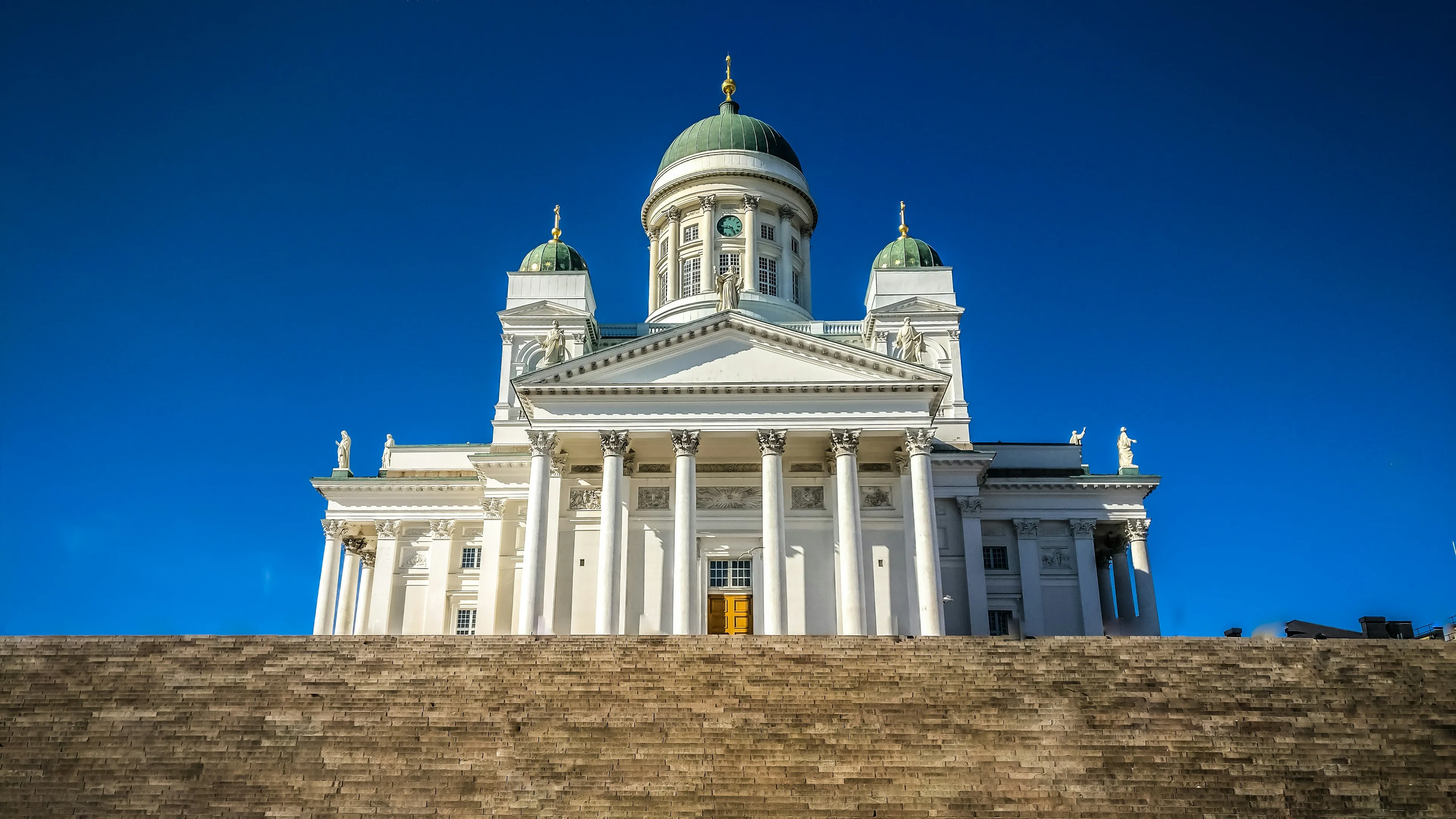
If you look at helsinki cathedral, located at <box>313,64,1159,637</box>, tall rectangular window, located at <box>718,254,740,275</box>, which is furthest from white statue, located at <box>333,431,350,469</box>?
tall rectangular window, located at <box>718,254,740,275</box>

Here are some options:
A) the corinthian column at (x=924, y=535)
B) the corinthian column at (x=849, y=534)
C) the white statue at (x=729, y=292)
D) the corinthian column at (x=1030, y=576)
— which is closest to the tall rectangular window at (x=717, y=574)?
the corinthian column at (x=849, y=534)

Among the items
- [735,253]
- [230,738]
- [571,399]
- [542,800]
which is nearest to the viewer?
[542,800]

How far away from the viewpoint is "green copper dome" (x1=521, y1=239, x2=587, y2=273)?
144 ft

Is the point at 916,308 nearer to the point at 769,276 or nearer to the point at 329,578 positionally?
the point at 769,276

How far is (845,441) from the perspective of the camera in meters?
30.0

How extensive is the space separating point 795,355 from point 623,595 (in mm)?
8322

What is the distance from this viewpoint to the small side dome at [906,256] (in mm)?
43156

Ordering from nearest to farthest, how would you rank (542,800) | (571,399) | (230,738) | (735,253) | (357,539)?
1. (542,800)
2. (230,738)
3. (571,399)
4. (357,539)
5. (735,253)

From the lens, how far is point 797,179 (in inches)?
1844

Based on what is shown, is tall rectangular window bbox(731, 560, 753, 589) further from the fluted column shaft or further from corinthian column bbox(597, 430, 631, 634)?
the fluted column shaft

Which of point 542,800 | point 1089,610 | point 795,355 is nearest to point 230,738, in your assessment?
point 542,800

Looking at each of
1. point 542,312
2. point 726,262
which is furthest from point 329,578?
point 726,262

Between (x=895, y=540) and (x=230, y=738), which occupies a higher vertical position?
(x=895, y=540)

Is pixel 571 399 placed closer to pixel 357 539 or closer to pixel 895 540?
pixel 895 540
